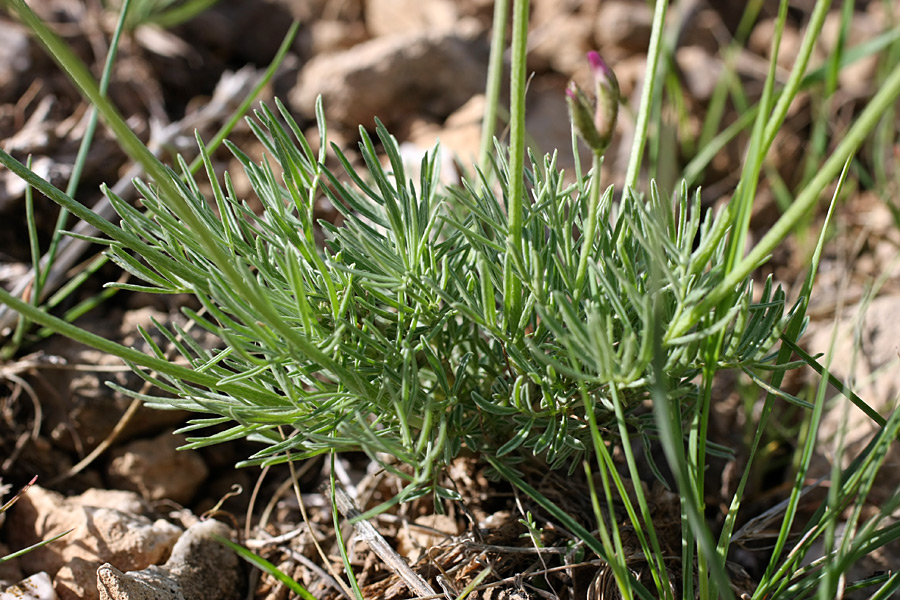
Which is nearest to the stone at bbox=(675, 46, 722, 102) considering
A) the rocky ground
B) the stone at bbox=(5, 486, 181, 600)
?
the rocky ground

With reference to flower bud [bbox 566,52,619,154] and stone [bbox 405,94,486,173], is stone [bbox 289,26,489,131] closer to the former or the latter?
stone [bbox 405,94,486,173]

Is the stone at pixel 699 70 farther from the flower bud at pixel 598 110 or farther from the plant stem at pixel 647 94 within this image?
the flower bud at pixel 598 110

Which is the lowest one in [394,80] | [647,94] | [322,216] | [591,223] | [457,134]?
[322,216]

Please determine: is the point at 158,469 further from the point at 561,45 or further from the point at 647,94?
the point at 561,45

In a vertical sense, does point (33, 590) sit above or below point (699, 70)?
below

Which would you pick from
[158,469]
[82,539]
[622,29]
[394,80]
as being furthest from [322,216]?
[622,29]

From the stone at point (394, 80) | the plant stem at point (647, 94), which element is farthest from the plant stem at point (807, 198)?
the stone at point (394, 80)
